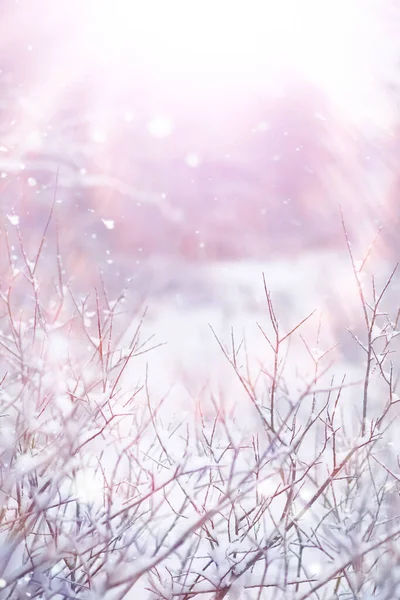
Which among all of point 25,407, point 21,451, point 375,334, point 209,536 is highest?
point 375,334

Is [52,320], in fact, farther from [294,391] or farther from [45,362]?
[294,391]

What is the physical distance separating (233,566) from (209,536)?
285mm

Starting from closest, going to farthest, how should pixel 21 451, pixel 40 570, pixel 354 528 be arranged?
pixel 40 570 < pixel 21 451 < pixel 354 528

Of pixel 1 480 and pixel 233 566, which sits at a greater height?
pixel 1 480

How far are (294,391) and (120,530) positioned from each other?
4.03 ft

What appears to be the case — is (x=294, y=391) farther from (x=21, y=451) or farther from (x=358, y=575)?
(x=21, y=451)


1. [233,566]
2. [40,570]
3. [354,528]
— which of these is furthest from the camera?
[354,528]

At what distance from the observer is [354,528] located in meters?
3.59

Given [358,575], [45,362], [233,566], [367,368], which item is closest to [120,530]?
[233,566]

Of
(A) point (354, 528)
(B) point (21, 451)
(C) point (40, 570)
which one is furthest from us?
(A) point (354, 528)

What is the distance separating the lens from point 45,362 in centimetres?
284

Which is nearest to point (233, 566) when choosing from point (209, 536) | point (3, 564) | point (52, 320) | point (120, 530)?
Result: point (209, 536)

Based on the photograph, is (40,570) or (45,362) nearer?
(40,570)

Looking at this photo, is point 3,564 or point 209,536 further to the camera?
point 209,536
